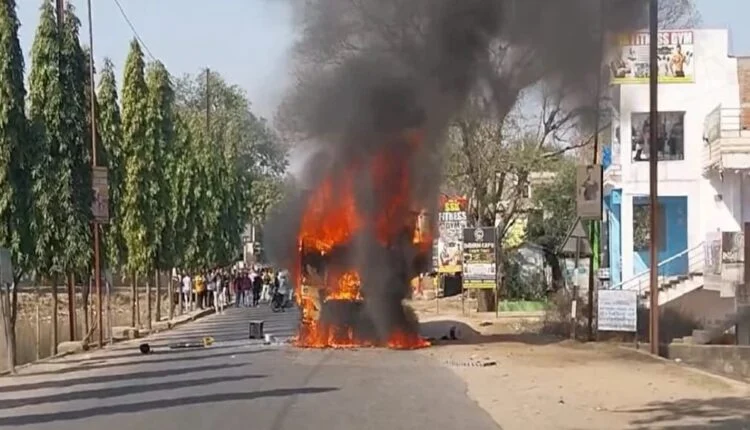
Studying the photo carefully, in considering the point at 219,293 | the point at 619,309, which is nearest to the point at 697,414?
the point at 619,309

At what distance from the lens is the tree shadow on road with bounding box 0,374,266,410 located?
16.3 metres

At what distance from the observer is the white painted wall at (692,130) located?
133ft

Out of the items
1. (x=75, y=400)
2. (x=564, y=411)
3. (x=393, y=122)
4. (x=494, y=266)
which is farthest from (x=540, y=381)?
(x=494, y=266)

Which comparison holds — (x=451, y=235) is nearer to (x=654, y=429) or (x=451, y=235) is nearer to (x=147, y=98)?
(x=147, y=98)

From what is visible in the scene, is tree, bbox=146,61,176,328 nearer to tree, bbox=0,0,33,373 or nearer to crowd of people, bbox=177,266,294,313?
crowd of people, bbox=177,266,294,313

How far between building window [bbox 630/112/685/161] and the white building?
0.04 m

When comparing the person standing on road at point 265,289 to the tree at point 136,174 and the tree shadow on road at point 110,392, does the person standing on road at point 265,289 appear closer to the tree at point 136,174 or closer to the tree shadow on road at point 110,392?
the tree at point 136,174

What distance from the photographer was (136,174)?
120 ft

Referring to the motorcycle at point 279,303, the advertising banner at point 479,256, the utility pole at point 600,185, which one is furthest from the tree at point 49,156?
the motorcycle at point 279,303

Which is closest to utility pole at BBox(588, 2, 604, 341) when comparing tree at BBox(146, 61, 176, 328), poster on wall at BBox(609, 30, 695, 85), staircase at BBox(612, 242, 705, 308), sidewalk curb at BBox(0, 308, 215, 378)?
staircase at BBox(612, 242, 705, 308)

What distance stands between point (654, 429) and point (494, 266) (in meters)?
24.1

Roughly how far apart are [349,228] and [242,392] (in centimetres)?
1053

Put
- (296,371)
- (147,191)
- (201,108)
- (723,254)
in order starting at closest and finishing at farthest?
(296,371)
(723,254)
(147,191)
(201,108)

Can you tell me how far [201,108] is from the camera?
3393 inches
